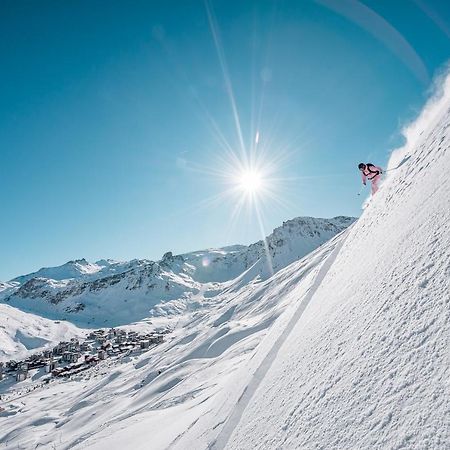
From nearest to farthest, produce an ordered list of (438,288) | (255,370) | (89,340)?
1. (438,288)
2. (255,370)
3. (89,340)

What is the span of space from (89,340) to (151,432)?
127m

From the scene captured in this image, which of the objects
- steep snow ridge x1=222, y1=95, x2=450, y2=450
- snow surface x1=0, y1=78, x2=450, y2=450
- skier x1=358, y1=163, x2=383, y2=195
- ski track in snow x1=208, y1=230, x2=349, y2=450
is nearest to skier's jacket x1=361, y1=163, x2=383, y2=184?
skier x1=358, y1=163, x2=383, y2=195

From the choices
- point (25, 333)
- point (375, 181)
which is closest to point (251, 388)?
point (375, 181)

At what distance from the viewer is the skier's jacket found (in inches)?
565

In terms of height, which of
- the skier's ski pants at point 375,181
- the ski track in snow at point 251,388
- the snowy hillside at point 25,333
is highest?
the snowy hillside at point 25,333

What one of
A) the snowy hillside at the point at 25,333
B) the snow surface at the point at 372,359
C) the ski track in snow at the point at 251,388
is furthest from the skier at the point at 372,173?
the snowy hillside at the point at 25,333

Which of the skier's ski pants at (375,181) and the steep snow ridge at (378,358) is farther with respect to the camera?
the skier's ski pants at (375,181)

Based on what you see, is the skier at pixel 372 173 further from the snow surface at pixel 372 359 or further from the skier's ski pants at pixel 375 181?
the snow surface at pixel 372 359

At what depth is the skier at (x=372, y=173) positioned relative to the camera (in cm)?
1443

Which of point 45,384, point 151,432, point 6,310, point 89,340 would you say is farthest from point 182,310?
point 151,432

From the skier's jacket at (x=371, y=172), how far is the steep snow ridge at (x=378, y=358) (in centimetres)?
788

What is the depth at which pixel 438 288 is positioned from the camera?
3486 mm

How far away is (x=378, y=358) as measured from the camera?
3455 millimetres

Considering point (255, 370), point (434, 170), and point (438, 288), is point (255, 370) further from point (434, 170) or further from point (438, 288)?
point (434, 170)
